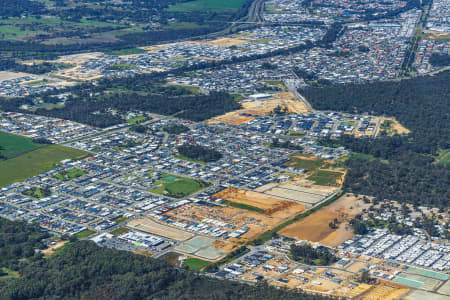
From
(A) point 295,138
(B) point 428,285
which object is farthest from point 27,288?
(A) point 295,138

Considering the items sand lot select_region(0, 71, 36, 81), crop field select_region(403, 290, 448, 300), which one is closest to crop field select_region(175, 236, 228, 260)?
crop field select_region(403, 290, 448, 300)

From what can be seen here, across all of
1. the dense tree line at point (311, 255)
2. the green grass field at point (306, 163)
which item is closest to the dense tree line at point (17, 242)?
the dense tree line at point (311, 255)

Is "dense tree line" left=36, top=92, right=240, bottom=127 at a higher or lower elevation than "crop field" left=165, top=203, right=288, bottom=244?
higher

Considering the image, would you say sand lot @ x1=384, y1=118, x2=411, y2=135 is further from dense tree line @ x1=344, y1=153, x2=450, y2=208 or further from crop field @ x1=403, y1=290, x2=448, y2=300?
crop field @ x1=403, y1=290, x2=448, y2=300

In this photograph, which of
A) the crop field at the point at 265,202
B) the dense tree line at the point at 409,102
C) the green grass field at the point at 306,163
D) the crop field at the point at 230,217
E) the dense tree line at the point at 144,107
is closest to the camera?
the crop field at the point at 230,217

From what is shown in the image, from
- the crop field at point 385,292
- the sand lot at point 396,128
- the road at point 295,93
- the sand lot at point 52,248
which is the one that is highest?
the road at point 295,93

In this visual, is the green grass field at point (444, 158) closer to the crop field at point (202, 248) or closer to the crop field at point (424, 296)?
the crop field at point (424, 296)
